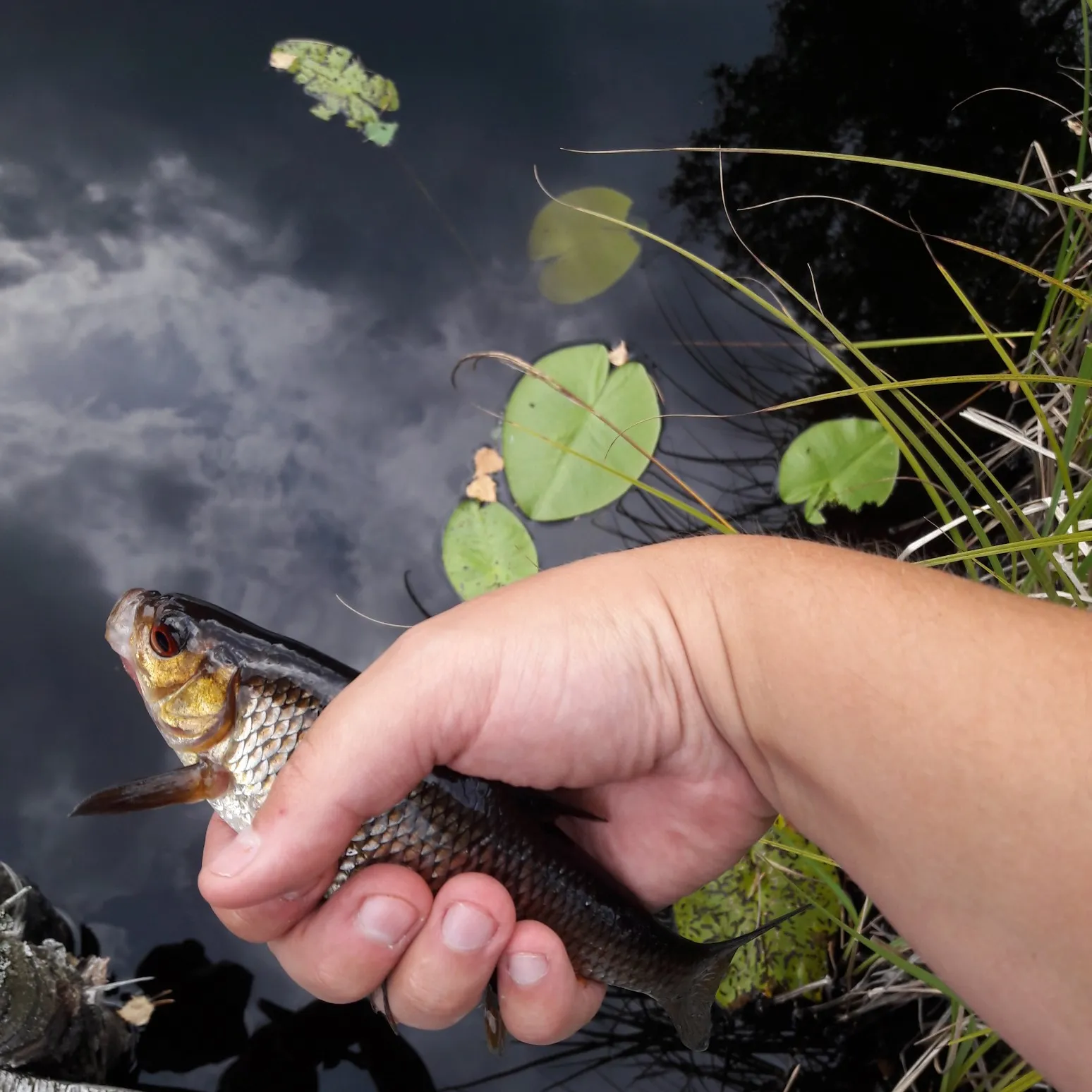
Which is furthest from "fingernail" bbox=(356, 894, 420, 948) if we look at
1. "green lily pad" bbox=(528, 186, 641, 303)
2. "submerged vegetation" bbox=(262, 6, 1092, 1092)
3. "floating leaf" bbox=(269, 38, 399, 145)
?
"floating leaf" bbox=(269, 38, 399, 145)

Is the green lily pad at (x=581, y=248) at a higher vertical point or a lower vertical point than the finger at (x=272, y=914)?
higher

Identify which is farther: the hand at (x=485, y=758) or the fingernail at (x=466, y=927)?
the fingernail at (x=466, y=927)

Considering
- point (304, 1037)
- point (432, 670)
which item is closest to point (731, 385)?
point (432, 670)

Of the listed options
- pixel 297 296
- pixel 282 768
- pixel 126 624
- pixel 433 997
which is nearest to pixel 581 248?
pixel 297 296

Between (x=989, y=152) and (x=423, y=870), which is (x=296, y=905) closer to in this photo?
(x=423, y=870)

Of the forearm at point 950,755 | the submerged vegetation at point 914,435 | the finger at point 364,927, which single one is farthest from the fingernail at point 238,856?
the submerged vegetation at point 914,435

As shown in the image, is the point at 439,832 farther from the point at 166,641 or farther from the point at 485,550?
the point at 485,550

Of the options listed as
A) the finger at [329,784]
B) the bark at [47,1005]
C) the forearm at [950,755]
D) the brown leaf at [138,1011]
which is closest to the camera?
the forearm at [950,755]

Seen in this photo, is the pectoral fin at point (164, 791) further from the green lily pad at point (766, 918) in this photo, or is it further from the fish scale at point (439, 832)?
the green lily pad at point (766, 918)
